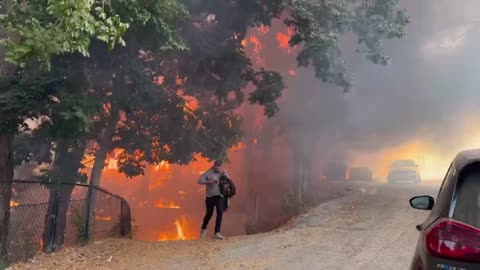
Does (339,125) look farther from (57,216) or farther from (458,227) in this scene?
(458,227)

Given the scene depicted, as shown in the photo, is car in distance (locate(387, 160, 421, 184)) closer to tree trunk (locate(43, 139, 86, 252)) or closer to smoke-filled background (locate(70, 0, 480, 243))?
smoke-filled background (locate(70, 0, 480, 243))

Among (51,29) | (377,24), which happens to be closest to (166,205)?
(377,24)

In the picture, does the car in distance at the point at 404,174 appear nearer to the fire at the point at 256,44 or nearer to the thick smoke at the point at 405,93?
the thick smoke at the point at 405,93

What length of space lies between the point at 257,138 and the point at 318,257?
1979cm

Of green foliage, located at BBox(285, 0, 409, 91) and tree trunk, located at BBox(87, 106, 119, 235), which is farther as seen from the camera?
tree trunk, located at BBox(87, 106, 119, 235)

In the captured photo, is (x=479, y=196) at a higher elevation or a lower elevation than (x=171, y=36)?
lower

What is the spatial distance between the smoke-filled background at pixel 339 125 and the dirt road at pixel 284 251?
903cm

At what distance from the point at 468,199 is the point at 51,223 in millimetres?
7708

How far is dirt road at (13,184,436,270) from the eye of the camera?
734cm

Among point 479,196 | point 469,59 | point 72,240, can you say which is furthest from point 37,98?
point 469,59

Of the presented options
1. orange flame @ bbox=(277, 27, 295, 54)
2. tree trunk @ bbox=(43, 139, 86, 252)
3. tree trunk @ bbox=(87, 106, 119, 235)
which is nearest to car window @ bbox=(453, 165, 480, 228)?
tree trunk @ bbox=(43, 139, 86, 252)

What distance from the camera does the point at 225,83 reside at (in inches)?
538

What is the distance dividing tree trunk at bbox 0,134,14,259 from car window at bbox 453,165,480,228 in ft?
20.5

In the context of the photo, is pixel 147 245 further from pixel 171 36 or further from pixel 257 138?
pixel 257 138
